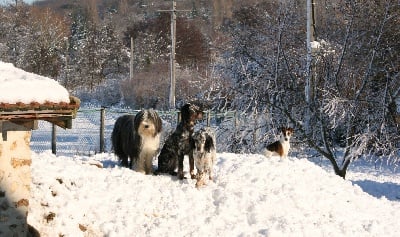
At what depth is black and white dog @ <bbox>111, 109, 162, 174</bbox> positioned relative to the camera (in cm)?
867

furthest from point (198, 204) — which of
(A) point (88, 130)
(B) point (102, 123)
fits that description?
(A) point (88, 130)

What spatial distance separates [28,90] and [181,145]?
11.2 ft

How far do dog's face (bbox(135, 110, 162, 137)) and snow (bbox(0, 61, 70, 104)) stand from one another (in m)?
2.27

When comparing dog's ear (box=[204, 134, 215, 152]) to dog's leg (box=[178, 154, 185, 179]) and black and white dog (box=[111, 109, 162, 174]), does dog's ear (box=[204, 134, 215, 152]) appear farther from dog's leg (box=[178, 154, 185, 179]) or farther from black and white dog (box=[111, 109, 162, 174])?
black and white dog (box=[111, 109, 162, 174])

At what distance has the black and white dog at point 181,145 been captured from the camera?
29.3 feet

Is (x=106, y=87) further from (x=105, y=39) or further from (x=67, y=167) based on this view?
(x=67, y=167)

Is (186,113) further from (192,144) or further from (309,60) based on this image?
(309,60)

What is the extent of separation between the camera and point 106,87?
4131cm

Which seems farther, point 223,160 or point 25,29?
point 25,29

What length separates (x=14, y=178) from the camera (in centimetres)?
680

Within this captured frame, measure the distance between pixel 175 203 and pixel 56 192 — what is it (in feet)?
5.79

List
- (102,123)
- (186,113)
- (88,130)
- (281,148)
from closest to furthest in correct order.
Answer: (186,113), (281,148), (102,123), (88,130)

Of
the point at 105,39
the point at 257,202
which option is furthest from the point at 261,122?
the point at 105,39

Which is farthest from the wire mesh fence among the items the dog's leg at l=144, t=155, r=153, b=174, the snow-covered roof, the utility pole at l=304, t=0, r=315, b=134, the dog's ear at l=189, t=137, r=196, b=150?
the snow-covered roof
